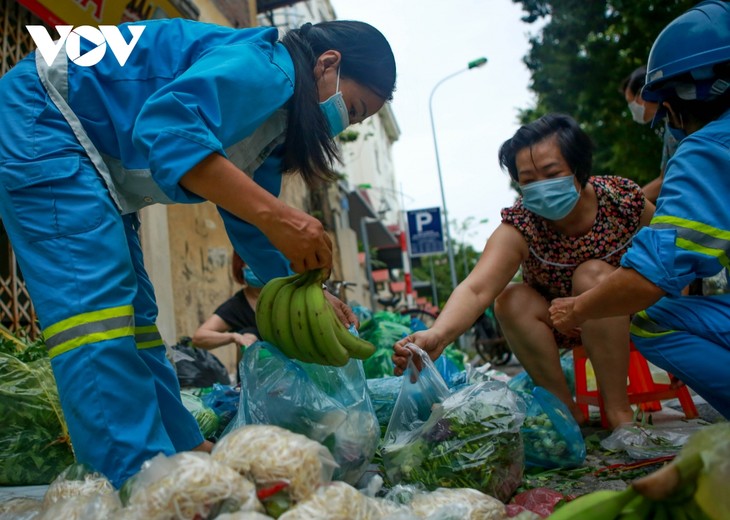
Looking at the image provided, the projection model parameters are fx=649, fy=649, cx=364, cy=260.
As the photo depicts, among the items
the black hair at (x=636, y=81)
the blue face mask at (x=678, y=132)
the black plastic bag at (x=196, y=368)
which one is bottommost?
the black plastic bag at (x=196, y=368)

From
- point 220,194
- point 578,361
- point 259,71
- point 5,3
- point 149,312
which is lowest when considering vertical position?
point 578,361

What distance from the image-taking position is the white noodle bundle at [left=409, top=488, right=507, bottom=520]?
1724mm

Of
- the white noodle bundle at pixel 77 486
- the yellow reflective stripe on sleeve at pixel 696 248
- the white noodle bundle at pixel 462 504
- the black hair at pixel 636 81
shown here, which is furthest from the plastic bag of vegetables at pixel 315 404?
the black hair at pixel 636 81

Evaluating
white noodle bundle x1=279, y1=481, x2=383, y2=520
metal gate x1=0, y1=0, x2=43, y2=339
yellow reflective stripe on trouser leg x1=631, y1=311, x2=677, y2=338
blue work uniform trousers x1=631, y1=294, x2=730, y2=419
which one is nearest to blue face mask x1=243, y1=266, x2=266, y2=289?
metal gate x1=0, y1=0, x2=43, y2=339

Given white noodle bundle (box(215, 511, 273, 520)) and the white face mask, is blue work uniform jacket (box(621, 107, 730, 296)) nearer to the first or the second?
white noodle bundle (box(215, 511, 273, 520))

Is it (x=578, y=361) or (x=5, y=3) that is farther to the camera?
(x=5, y=3)

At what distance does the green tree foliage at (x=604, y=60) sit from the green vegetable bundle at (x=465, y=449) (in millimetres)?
9993

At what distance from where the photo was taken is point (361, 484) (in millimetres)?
2330

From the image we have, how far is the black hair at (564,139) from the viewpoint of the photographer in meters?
3.36

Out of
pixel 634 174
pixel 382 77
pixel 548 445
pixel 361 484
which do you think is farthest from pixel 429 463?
pixel 634 174

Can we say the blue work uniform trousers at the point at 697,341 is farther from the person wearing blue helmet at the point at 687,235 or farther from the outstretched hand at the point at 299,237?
the outstretched hand at the point at 299,237

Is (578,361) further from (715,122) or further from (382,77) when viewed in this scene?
(382,77)

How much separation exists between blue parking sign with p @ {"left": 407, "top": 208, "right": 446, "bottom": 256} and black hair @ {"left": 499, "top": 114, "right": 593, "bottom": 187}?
12141 millimetres

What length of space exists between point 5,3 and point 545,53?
12.3 m
